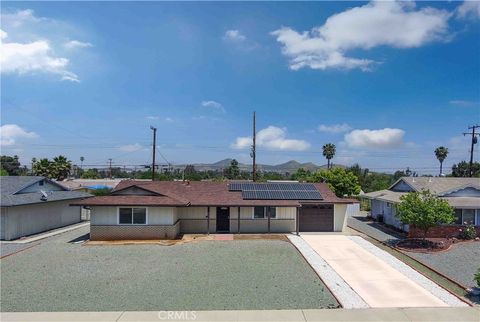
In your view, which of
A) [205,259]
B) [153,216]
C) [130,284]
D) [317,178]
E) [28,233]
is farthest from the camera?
[317,178]

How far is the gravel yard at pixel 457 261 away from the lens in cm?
1559

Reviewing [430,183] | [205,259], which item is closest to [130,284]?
[205,259]

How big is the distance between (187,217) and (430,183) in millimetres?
19524

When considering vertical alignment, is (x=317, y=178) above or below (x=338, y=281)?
above

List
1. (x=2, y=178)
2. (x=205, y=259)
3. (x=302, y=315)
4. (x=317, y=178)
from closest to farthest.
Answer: (x=302, y=315), (x=205, y=259), (x=2, y=178), (x=317, y=178)

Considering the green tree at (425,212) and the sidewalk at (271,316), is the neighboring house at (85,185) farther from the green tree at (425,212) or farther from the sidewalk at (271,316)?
the green tree at (425,212)

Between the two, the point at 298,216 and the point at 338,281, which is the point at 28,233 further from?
the point at 338,281

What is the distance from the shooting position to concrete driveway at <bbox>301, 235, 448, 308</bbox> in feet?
41.0

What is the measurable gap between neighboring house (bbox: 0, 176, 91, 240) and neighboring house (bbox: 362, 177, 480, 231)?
24.9 meters

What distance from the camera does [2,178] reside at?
28.3 m

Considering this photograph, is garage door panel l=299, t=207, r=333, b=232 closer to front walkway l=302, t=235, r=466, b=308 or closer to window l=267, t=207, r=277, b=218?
window l=267, t=207, r=277, b=218

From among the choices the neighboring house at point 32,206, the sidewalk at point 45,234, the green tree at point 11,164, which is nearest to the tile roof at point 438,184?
the sidewalk at point 45,234

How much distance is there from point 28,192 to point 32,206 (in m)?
1.71

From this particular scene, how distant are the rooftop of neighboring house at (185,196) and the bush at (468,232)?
697 cm
